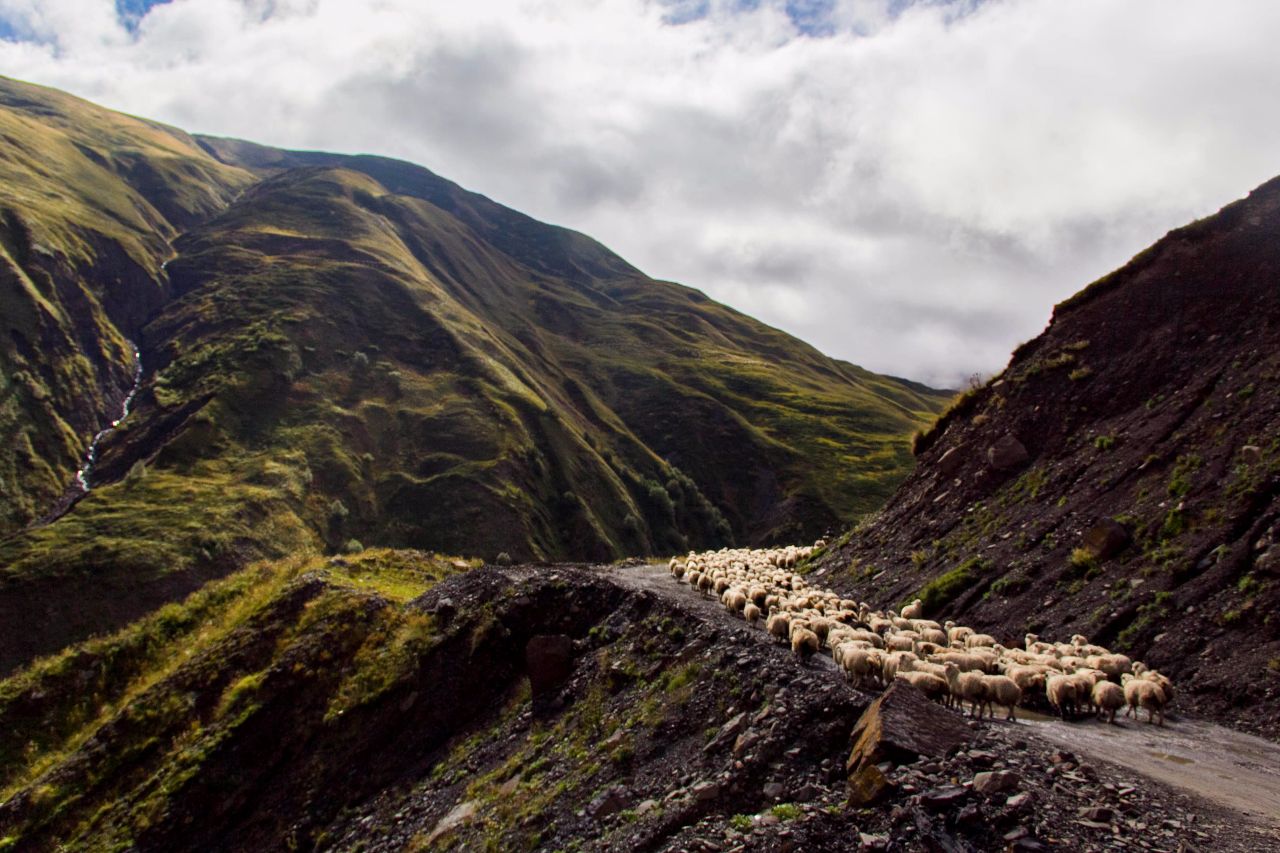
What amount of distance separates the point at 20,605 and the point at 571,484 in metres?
78.8

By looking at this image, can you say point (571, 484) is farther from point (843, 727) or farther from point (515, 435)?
point (843, 727)

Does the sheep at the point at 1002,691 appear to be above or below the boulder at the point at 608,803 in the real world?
above

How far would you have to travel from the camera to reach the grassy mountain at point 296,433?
87688 millimetres

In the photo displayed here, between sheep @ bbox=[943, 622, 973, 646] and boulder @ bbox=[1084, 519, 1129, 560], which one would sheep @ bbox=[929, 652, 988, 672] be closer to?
sheep @ bbox=[943, 622, 973, 646]

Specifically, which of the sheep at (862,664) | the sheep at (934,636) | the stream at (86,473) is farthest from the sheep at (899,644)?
the stream at (86,473)

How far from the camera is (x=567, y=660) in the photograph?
19.5 m

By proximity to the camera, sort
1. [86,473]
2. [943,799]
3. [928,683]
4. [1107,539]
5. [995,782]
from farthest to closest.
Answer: [86,473] → [1107,539] → [928,683] → [995,782] → [943,799]

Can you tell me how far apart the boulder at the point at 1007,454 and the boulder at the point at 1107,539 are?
7.20 metres

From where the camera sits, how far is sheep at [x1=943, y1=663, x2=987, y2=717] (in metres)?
15.9

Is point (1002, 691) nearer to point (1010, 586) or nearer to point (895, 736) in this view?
point (895, 736)

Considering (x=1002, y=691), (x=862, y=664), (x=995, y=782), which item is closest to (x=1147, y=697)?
(x=1002, y=691)

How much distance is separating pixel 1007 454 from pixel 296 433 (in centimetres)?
10780

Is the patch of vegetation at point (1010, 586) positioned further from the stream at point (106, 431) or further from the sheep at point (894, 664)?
the stream at point (106, 431)

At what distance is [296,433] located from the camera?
113438 mm
